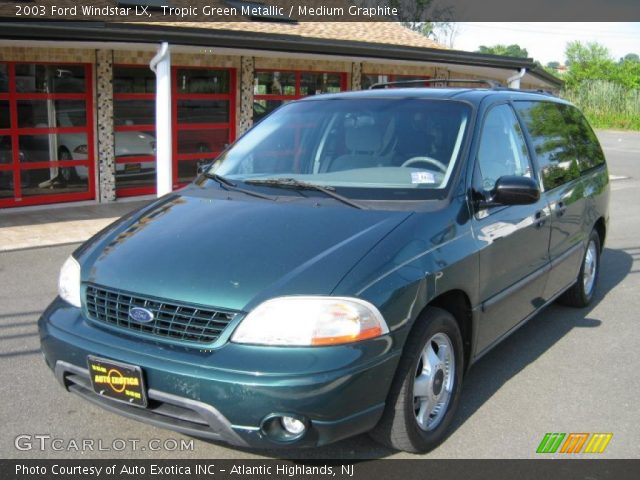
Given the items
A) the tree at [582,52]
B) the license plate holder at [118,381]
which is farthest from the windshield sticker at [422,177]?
the tree at [582,52]

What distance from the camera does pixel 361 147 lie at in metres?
4.20

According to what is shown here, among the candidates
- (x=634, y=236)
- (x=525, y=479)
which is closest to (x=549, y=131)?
(x=525, y=479)

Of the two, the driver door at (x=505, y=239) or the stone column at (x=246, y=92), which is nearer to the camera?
the driver door at (x=505, y=239)

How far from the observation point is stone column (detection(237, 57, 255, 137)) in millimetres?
13570

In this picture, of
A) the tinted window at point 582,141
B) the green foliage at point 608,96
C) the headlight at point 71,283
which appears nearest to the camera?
the headlight at point 71,283

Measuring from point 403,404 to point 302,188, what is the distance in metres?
1.39

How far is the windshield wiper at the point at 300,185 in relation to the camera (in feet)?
12.0

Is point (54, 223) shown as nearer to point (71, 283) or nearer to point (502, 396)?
point (71, 283)

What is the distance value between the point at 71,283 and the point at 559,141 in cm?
380

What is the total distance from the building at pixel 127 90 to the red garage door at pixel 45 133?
0.02 meters

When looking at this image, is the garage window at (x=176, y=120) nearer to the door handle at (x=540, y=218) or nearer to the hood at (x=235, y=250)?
the door handle at (x=540, y=218)

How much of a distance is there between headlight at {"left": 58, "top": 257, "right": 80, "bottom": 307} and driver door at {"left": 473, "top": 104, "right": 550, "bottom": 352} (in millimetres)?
2117

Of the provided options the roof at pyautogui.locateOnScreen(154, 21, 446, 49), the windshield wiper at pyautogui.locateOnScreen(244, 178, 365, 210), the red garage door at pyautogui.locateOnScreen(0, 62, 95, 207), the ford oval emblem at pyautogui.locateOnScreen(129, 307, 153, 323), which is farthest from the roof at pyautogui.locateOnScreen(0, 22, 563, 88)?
the ford oval emblem at pyautogui.locateOnScreen(129, 307, 153, 323)

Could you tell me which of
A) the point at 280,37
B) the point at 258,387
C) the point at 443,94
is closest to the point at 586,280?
the point at 443,94
